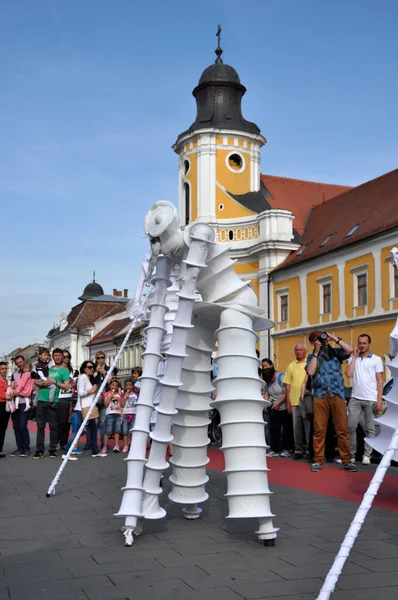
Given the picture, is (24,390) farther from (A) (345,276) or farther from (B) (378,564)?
(A) (345,276)

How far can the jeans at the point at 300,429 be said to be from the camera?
11485 mm

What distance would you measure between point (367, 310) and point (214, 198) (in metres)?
15.2

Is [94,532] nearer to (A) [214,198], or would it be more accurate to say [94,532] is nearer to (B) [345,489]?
(B) [345,489]

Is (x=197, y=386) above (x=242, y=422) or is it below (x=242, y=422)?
above

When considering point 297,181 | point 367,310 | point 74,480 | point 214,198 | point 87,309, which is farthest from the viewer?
point 87,309

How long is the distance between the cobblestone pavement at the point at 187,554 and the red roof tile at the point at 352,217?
28.1m

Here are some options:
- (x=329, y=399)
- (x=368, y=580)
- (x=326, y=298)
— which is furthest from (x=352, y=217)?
(x=368, y=580)

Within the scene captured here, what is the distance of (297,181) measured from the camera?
5162cm

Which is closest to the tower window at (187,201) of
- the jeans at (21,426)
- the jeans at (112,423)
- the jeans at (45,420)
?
the jeans at (112,423)

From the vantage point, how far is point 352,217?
131 feet

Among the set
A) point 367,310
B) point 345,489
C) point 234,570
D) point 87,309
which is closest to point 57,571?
point 234,570

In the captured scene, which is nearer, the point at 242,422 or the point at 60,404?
the point at 242,422

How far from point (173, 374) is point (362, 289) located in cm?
3082

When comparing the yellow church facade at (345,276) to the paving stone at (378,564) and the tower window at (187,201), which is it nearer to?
the tower window at (187,201)
